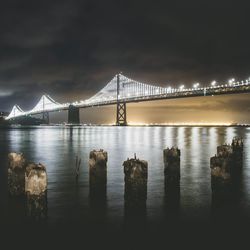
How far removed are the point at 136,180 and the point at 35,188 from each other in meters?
2.01

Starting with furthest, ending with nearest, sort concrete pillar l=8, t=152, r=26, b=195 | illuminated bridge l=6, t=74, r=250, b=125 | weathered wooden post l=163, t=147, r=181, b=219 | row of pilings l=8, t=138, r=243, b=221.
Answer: illuminated bridge l=6, t=74, r=250, b=125 → weathered wooden post l=163, t=147, r=181, b=219 → concrete pillar l=8, t=152, r=26, b=195 → row of pilings l=8, t=138, r=243, b=221

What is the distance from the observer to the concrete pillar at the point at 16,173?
8.91 metres

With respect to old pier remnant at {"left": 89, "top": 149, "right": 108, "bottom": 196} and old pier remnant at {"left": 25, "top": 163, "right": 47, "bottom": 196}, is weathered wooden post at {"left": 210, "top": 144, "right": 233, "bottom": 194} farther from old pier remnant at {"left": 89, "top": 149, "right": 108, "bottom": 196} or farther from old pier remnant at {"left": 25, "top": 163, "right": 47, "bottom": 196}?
old pier remnant at {"left": 25, "top": 163, "right": 47, "bottom": 196}

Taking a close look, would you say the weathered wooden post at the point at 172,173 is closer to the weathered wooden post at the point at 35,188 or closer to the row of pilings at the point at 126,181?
the row of pilings at the point at 126,181

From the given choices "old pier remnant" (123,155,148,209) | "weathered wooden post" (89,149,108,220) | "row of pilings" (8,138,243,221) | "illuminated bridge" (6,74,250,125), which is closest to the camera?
"row of pilings" (8,138,243,221)

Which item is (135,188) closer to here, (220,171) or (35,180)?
(35,180)

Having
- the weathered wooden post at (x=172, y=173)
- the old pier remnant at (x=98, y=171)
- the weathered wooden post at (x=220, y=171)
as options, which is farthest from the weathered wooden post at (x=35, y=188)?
the weathered wooden post at (x=220, y=171)

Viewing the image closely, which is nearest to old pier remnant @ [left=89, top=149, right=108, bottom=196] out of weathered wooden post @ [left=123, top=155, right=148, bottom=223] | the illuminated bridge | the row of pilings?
the row of pilings

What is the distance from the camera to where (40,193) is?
7039 mm

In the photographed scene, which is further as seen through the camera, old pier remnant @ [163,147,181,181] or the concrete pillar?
old pier remnant @ [163,147,181,181]

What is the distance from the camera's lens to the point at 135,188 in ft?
26.0

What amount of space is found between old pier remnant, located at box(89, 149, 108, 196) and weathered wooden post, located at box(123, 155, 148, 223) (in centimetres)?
162

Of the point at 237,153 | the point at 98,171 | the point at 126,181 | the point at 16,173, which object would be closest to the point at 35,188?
the point at 126,181

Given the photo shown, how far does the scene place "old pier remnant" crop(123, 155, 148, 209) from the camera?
782 cm
